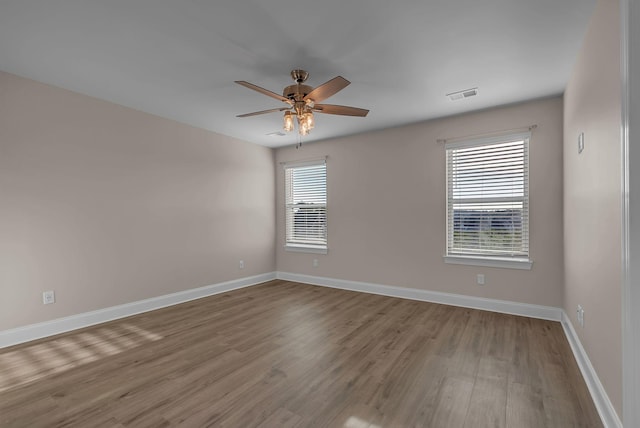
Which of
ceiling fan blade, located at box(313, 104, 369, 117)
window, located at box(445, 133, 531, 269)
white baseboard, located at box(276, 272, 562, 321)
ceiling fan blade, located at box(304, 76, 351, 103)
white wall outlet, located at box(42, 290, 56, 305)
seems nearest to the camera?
ceiling fan blade, located at box(304, 76, 351, 103)

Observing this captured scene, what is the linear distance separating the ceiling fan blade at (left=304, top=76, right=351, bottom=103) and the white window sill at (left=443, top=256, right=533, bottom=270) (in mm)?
2931

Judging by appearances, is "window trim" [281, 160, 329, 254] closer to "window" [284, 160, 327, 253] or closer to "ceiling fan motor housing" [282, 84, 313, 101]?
"window" [284, 160, 327, 253]

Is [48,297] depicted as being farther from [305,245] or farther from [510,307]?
[510,307]

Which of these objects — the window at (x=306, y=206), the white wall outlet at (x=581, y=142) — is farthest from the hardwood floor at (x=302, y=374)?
the window at (x=306, y=206)

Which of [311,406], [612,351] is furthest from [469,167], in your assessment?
[311,406]

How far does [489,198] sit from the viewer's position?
3928 millimetres

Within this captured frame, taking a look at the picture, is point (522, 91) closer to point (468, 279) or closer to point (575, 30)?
point (575, 30)

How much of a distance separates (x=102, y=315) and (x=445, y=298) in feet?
14.7

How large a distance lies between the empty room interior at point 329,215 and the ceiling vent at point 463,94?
0.03m

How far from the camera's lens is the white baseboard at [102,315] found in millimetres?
2990

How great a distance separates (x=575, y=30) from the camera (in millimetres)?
2252

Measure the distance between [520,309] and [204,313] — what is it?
13.3 ft

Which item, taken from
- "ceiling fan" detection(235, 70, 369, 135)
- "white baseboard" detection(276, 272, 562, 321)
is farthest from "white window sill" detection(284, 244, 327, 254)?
"ceiling fan" detection(235, 70, 369, 135)

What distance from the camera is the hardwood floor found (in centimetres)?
187
